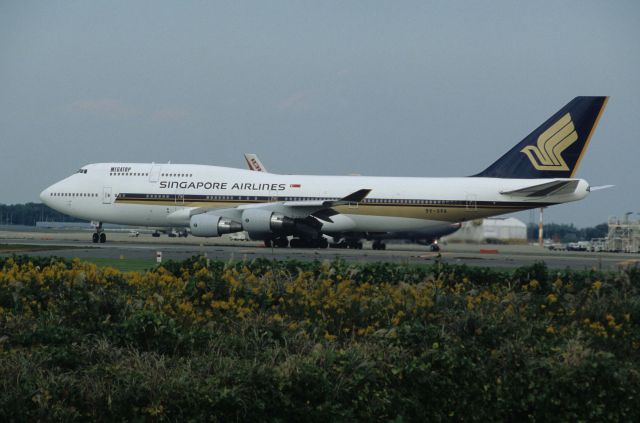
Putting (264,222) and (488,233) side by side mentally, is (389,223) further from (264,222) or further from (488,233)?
(488,233)

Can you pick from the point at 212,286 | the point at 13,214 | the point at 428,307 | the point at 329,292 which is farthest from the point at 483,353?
the point at 13,214

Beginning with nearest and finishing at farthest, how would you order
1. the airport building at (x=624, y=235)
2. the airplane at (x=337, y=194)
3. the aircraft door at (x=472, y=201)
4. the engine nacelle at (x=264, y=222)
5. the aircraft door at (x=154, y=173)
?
1. the engine nacelle at (x=264, y=222)
2. the airplane at (x=337, y=194)
3. the aircraft door at (x=472, y=201)
4. the aircraft door at (x=154, y=173)
5. the airport building at (x=624, y=235)

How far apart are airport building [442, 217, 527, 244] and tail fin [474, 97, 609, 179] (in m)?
9.79

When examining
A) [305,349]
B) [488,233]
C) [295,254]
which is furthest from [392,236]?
[305,349]

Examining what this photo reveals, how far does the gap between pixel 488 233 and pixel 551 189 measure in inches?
1204

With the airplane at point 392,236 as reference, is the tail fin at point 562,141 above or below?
above

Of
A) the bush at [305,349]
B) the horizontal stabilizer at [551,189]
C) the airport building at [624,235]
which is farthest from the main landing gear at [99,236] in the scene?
the airport building at [624,235]

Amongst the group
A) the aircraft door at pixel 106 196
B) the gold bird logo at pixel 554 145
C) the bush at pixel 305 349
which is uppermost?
the gold bird logo at pixel 554 145

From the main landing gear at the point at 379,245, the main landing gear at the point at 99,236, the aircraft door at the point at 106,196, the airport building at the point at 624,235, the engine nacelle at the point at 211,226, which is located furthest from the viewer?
the airport building at the point at 624,235

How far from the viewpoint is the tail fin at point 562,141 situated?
151 feet

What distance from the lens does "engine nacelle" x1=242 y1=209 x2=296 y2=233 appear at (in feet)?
146

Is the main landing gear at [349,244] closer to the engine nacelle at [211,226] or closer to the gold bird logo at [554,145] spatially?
the engine nacelle at [211,226]

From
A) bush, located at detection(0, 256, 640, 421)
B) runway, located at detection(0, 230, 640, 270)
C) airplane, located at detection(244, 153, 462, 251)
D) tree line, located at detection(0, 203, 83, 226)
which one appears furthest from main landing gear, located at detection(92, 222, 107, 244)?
tree line, located at detection(0, 203, 83, 226)

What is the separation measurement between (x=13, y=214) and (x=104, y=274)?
166 m
